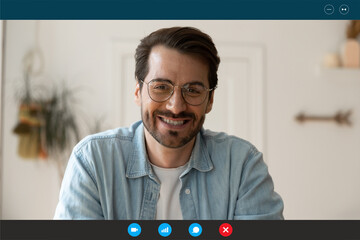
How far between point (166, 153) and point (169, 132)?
0.07 meters

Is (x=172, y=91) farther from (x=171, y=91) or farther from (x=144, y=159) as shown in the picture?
(x=144, y=159)

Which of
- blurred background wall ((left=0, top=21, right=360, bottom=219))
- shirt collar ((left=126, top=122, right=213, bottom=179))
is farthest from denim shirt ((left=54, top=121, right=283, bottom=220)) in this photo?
blurred background wall ((left=0, top=21, right=360, bottom=219))

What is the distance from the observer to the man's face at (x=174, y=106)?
0.80 m

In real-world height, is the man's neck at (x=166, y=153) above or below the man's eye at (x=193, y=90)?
below

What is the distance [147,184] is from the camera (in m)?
0.82

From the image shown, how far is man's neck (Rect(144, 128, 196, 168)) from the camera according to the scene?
0.89 meters

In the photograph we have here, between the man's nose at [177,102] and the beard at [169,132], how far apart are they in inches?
1.2
